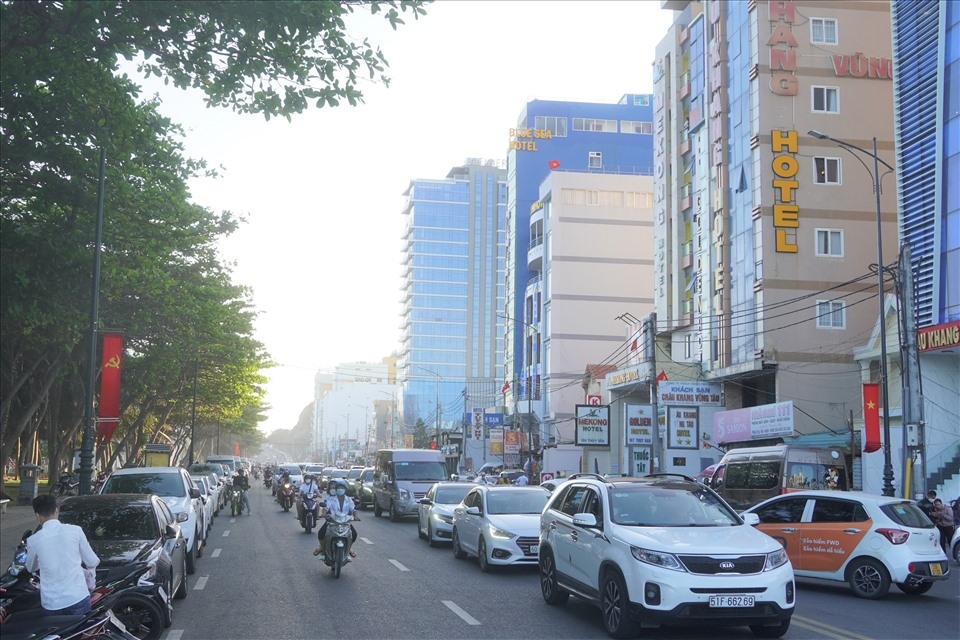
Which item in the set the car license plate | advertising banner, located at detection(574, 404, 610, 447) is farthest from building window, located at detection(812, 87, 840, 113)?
the car license plate

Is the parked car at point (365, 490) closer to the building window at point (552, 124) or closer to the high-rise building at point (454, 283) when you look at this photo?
the building window at point (552, 124)

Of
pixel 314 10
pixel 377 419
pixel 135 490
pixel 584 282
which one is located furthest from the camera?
pixel 377 419

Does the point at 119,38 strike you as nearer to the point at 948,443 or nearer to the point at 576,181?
the point at 948,443

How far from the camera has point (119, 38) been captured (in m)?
13.0

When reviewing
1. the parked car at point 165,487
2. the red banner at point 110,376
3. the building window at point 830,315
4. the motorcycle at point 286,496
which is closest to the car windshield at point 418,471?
the motorcycle at point 286,496

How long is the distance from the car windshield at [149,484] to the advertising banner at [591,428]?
3759cm

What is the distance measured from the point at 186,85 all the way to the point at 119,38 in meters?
1.05

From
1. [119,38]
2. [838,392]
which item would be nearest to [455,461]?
[838,392]

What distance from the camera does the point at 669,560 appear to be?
10125 millimetres

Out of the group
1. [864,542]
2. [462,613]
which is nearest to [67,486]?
[462,613]

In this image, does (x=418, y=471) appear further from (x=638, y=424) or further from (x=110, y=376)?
(x=638, y=424)

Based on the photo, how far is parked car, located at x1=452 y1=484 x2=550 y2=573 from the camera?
1684cm

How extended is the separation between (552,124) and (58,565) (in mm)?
98663

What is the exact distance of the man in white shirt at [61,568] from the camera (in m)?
7.96
